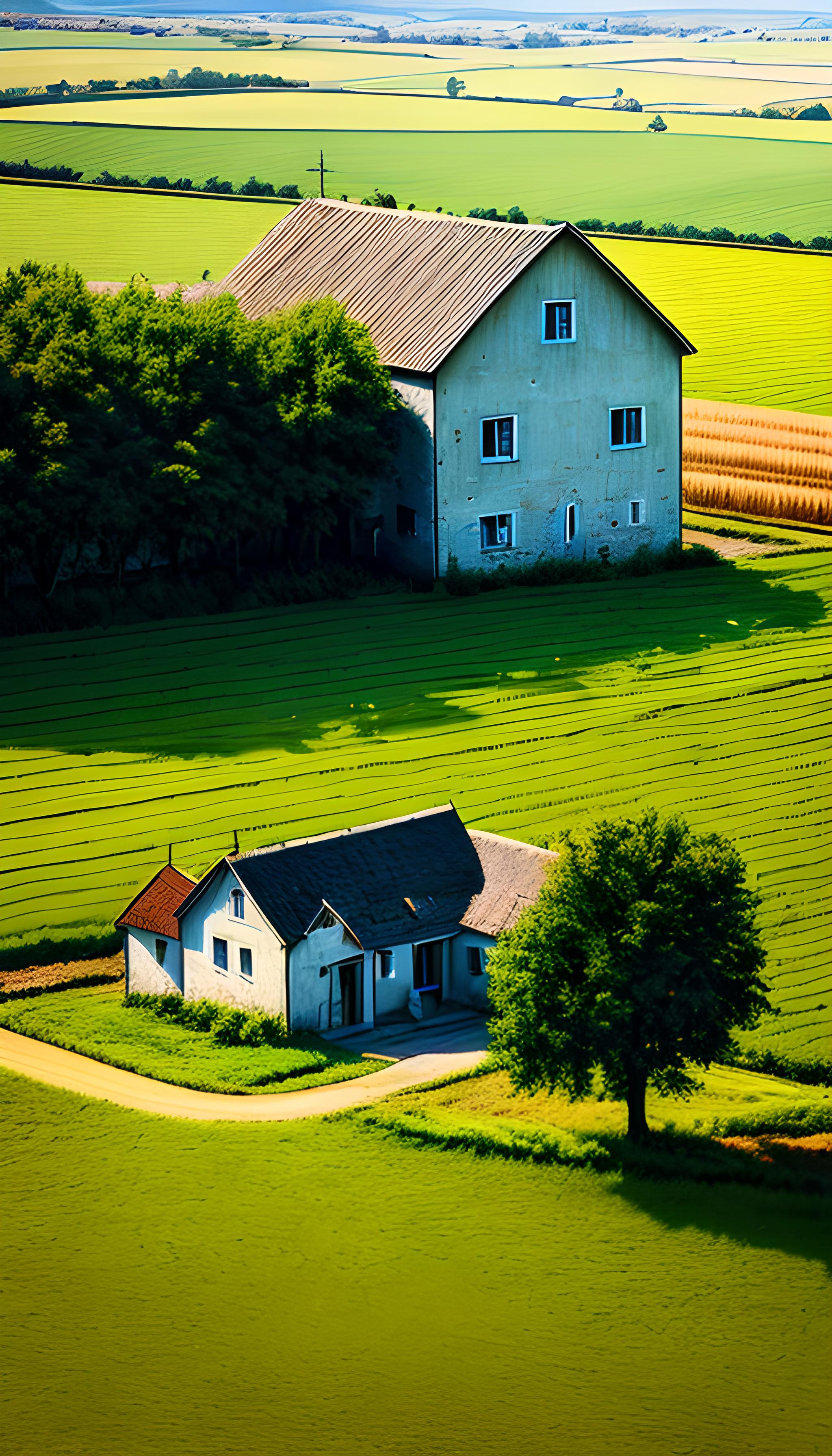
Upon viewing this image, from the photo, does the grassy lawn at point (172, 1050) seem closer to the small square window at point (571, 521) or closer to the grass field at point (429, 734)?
the grass field at point (429, 734)

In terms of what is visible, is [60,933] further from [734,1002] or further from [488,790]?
[734,1002]

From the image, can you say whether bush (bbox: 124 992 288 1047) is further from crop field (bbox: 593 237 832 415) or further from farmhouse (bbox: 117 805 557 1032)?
crop field (bbox: 593 237 832 415)

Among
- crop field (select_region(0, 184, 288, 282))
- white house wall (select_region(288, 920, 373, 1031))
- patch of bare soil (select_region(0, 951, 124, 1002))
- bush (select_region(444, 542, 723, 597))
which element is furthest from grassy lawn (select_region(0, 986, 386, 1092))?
crop field (select_region(0, 184, 288, 282))

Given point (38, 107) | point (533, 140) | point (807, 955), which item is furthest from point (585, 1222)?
point (533, 140)

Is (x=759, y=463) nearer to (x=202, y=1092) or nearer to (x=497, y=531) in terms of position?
(x=497, y=531)

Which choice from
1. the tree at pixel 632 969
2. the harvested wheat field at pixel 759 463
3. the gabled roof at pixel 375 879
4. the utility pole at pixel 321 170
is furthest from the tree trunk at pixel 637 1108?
the utility pole at pixel 321 170

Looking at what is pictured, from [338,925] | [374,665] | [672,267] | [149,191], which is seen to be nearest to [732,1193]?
[338,925]
